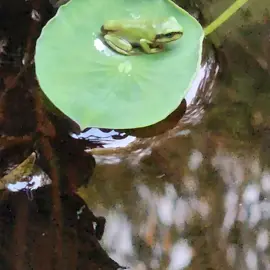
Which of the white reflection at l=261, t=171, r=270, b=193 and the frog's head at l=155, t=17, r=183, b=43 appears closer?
the frog's head at l=155, t=17, r=183, b=43

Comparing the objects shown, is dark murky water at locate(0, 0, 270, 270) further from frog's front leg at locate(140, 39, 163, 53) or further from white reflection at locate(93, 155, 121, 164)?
frog's front leg at locate(140, 39, 163, 53)

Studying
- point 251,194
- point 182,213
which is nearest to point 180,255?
point 182,213

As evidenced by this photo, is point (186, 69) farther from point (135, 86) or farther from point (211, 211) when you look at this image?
point (211, 211)

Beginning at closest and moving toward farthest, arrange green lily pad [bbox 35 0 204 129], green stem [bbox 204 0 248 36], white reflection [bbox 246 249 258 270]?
1. green lily pad [bbox 35 0 204 129]
2. white reflection [bbox 246 249 258 270]
3. green stem [bbox 204 0 248 36]

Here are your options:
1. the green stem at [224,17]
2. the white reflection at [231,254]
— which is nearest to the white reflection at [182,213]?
the white reflection at [231,254]

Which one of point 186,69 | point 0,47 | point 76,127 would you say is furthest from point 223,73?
point 0,47

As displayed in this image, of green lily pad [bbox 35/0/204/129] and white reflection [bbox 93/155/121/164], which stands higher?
green lily pad [bbox 35/0/204/129]

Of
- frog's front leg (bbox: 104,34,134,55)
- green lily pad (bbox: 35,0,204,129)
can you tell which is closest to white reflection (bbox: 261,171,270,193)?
green lily pad (bbox: 35,0,204,129)
